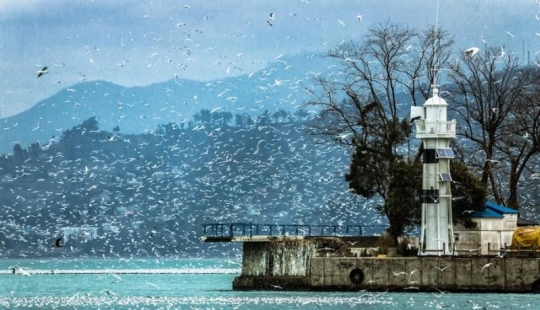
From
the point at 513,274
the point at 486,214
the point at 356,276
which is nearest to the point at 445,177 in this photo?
the point at 486,214

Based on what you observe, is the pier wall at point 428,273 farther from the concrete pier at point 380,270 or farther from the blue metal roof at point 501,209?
the blue metal roof at point 501,209

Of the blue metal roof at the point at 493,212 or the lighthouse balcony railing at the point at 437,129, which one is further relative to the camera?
the blue metal roof at the point at 493,212

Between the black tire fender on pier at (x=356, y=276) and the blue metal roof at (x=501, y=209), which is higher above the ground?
the blue metal roof at (x=501, y=209)

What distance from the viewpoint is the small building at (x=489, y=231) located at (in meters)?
72.2

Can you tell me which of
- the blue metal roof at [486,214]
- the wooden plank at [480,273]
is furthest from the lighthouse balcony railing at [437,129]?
the wooden plank at [480,273]

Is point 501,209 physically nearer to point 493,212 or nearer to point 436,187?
point 493,212

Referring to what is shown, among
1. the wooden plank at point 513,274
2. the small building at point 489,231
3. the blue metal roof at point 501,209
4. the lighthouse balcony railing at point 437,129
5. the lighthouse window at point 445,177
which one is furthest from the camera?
the blue metal roof at point 501,209

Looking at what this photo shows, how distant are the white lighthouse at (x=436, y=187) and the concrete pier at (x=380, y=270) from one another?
231 centimetres

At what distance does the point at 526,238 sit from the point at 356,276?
8339mm

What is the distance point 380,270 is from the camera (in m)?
67.8

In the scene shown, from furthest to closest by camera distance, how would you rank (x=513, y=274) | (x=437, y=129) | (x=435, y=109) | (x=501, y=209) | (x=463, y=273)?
(x=501, y=209)
(x=435, y=109)
(x=437, y=129)
(x=463, y=273)
(x=513, y=274)

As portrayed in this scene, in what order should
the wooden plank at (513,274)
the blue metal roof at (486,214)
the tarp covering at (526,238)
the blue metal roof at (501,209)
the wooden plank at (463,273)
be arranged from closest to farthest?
the wooden plank at (513,274), the wooden plank at (463,273), the tarp covering at (526,238), the blue metal roof at (486,214), the blue metal roof at (501,209)

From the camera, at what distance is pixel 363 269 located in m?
67.9

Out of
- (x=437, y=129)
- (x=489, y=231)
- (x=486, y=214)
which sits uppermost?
(x=437, y=129)
